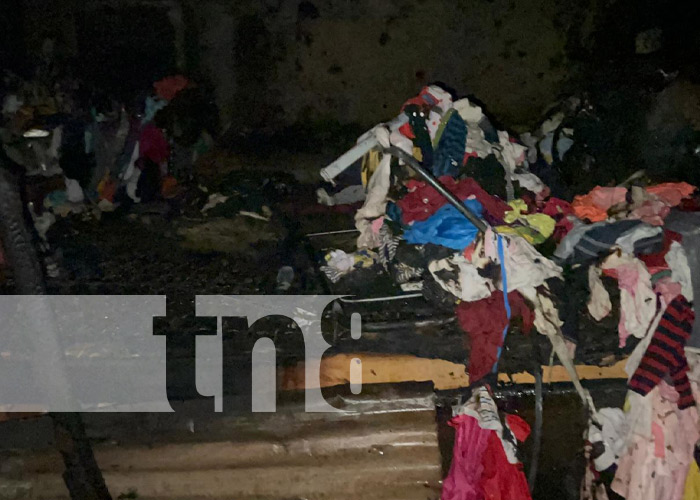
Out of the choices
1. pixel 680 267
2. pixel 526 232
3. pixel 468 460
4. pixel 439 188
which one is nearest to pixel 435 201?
pixel 439 188

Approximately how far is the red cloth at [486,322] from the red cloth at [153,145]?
101 inches

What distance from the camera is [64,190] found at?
3205mm

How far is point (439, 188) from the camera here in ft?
6.84

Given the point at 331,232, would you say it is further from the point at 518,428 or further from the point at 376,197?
the point at 518,428

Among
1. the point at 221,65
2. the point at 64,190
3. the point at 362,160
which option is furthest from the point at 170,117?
the point at 362,160

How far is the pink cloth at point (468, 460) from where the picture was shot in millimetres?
1993

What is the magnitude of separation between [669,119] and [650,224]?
5.67 ft

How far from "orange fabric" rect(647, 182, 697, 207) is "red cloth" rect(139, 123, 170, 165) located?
311cm

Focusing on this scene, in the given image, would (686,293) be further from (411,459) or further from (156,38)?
(156,38)

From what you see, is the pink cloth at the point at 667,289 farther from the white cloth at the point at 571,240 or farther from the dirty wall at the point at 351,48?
the dirty wall at the point at 351,48

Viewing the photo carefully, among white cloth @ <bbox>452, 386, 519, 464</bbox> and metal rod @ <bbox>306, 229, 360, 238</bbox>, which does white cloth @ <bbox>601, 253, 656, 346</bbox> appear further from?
metal rod @ <bbox>306, 229, 360, 238</bbox>

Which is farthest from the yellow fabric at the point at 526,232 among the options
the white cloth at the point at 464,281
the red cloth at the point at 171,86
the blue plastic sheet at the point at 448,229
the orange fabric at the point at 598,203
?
the red cloth at the point at 171,86

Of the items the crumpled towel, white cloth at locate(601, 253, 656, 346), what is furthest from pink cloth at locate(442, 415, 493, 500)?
the crumpled towel

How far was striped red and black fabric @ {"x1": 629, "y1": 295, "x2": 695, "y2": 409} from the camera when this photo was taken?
1867 mm
